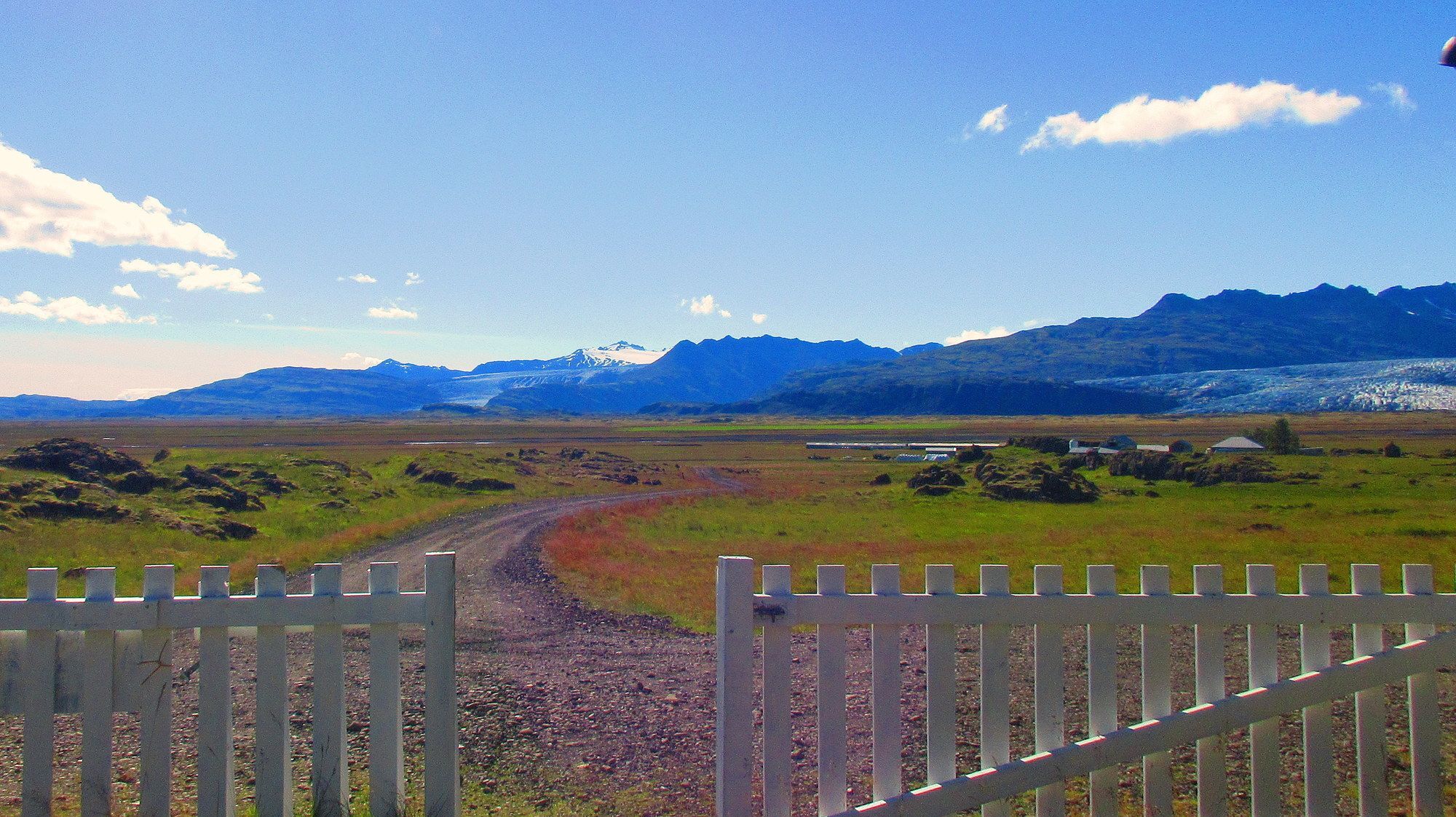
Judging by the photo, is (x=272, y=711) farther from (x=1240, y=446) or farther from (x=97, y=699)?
(x=1240, y=446)

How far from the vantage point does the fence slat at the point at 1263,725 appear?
3.95 m

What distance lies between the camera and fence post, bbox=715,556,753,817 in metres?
3.58

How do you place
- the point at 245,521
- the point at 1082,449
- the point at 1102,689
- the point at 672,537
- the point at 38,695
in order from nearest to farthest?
1. the point at 38,695
2. the point at 1102,689
3. the point at 672,537
4. the point at 245,521
5. the point at 1082,449

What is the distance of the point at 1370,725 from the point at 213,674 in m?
5.14

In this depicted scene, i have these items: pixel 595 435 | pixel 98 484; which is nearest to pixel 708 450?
pixel 595 435

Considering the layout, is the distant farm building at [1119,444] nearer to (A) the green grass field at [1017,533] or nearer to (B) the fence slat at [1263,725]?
(A) the green grass field at [1017,533]

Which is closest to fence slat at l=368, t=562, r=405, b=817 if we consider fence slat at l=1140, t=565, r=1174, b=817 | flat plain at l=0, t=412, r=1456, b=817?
flat plain at l=0, t=412, r=1456, b=817

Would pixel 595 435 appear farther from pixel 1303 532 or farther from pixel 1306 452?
pixel 1303 532

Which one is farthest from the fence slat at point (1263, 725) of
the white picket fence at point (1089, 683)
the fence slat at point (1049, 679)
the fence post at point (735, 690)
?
the fence post at point (735, 690)

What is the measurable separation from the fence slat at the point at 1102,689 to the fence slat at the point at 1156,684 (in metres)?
0.15

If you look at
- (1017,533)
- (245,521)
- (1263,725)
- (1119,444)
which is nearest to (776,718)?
(1263,725)

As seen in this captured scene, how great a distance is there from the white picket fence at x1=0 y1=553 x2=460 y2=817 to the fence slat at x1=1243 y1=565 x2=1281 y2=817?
3.47 m

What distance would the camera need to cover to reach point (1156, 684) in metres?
3.88

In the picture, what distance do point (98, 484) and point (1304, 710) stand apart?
98.1 feet
